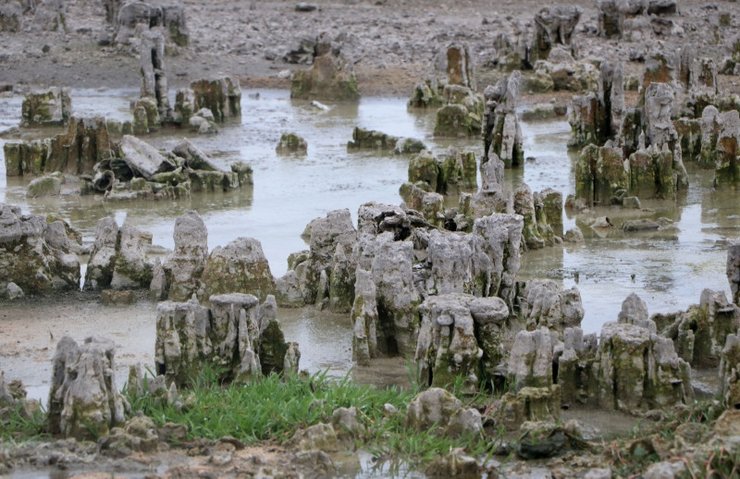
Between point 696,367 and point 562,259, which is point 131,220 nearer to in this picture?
point 562,259

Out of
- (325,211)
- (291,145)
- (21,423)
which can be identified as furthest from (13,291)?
(291,145)

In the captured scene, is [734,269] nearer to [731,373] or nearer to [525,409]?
[731,373]

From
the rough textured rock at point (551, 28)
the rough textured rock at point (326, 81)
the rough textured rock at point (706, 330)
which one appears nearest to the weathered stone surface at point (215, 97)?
the rough textured rock at point (326, 81)

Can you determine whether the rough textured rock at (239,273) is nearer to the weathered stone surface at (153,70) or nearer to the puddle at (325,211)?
the puddle at (325,211)

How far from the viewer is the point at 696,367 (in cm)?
1017

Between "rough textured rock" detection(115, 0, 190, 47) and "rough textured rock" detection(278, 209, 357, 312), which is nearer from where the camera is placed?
"rough textured rock" detection(278, 209, 357, 312)

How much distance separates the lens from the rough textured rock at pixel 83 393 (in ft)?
28.0

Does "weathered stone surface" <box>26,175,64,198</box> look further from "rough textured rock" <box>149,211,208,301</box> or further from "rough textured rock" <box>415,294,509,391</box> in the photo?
"rough textured rock" <box>415,294,509,391</box>

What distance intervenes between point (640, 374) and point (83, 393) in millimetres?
3265

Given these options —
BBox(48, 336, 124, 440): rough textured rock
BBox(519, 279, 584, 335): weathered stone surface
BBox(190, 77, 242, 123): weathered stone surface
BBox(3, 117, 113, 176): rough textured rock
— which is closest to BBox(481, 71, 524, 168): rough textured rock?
BBox(3, 117, 113, 176): rough textured rock

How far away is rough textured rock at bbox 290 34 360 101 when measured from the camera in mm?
27203

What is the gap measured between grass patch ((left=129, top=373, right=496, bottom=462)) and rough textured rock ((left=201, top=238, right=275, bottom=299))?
2430mm

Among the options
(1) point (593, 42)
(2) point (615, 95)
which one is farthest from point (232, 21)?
(2) point (615, 95)

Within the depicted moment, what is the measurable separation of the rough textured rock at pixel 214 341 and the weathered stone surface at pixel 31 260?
2.82 metres
